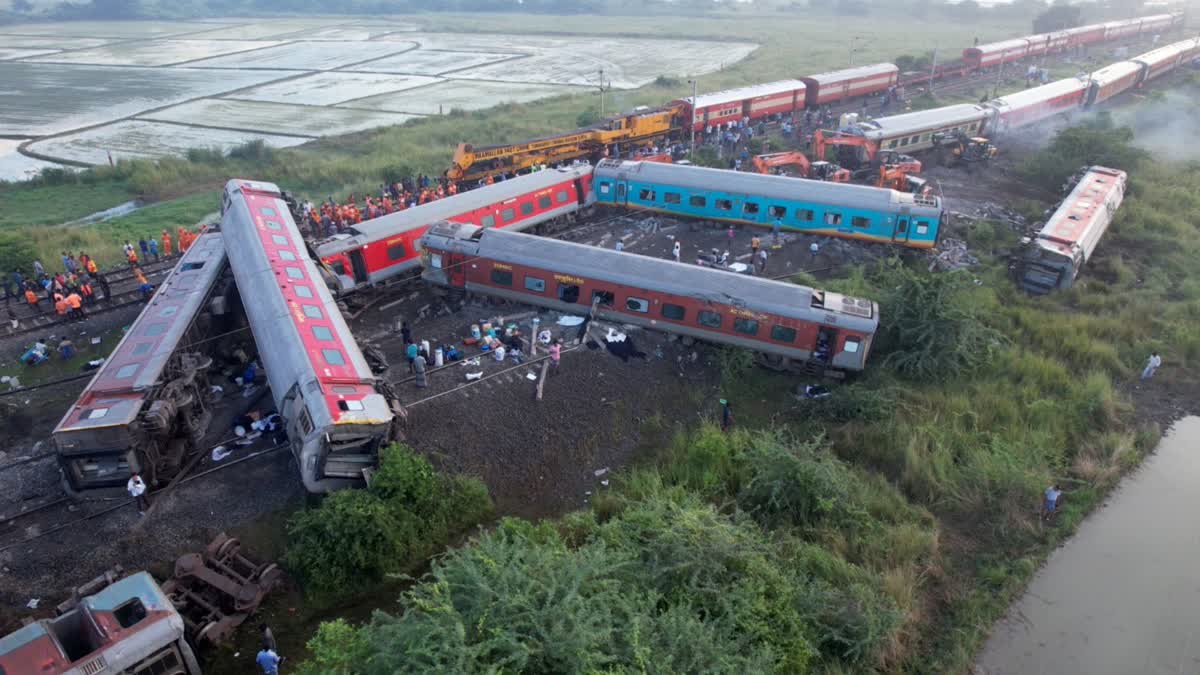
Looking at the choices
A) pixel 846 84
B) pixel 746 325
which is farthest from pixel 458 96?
pixel 746 325

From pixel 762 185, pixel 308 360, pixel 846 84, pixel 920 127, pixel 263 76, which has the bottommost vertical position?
pixel 308 360

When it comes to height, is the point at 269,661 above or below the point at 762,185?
below

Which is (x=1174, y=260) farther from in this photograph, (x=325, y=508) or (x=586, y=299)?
(x=325, y=508)

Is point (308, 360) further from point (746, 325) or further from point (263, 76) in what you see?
point (263, 76)

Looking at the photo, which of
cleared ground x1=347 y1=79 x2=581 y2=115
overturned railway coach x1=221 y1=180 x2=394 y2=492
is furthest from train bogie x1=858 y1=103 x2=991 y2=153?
cleared ground x1=347 y1=79 x2=581 y2=115

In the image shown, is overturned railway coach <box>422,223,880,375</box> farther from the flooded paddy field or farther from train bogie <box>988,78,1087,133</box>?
the flooded paddy field

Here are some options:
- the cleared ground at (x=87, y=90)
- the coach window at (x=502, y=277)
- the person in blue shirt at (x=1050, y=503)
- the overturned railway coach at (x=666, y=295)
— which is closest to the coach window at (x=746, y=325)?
the overturned railway coach at (x=666, y=295)
